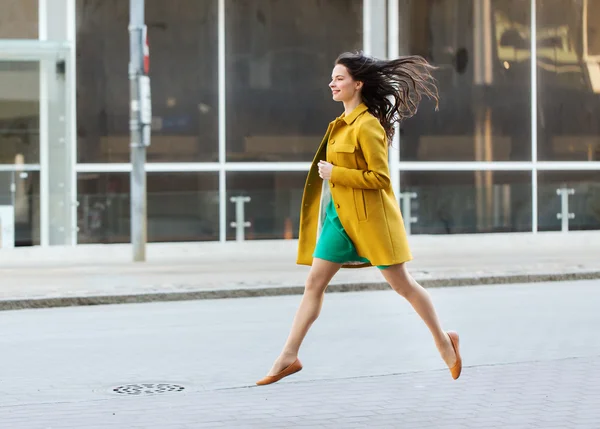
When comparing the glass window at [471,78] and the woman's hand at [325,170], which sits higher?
the glass window at [471,78]

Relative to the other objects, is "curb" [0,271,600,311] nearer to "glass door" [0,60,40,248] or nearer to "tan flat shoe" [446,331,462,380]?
"tan flat shoe" [446,331,462,380]

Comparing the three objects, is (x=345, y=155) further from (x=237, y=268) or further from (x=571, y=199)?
(x=571, y=199)

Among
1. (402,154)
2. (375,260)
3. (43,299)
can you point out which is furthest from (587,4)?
(375,260)

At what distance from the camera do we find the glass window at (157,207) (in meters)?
20.1

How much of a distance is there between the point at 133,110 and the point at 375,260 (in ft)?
33.8

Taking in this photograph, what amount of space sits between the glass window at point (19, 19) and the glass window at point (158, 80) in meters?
0.68

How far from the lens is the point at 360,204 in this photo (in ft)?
24.2

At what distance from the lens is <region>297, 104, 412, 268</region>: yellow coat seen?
730cm

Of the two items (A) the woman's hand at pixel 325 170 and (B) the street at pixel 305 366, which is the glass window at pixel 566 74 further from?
(A) the woman's hand at pixel 325 170

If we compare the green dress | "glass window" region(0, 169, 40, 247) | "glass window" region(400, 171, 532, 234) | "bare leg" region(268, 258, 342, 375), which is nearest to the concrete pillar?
"glass window" region(0, 169, 40, 247)

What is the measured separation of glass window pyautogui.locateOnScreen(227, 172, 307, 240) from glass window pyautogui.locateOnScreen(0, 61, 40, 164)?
3124 millimetres

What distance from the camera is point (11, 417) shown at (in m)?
6.88

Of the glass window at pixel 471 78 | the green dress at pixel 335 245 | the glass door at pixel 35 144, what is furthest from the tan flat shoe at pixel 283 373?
the glass window at pixel 471 78

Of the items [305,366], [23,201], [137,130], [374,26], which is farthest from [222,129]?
[305,366]
